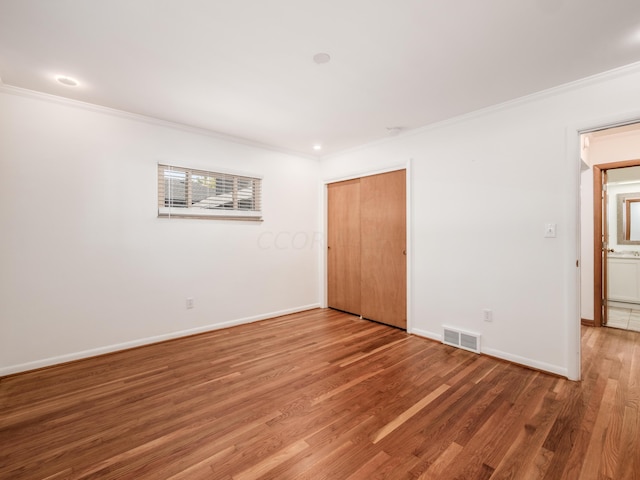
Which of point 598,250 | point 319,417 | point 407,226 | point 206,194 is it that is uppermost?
point 206,194

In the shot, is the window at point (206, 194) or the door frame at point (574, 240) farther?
the window at point (206, 194)

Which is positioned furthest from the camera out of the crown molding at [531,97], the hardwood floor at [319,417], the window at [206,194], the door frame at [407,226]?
the door frame at [407,226]

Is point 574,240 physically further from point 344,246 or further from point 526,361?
point 344,246

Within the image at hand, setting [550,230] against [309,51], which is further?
[550,230]

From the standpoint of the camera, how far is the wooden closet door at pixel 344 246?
4402mm

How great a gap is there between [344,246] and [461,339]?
2105mm

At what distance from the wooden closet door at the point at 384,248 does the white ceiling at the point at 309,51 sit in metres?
1.13

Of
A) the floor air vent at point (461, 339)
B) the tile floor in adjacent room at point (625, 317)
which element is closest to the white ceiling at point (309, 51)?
the floor air vent at point (461, 339)

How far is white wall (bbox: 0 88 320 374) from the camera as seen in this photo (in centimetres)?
261

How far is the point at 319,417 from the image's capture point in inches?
76.6

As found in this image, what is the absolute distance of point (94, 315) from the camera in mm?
2941

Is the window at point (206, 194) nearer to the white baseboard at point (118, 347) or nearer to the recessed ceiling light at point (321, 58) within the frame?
the white baseboard at point (118, 347)

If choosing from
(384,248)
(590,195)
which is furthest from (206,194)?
(590,195)

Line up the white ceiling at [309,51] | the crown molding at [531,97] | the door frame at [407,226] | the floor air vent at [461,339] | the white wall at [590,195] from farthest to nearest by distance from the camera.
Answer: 1. the white wall at [590,195]
2. the door frame at [407,226]
3. the floor air vent at [461,339]
4. the crown molding at [531,97]
5. the white ceiling at [309,51]
